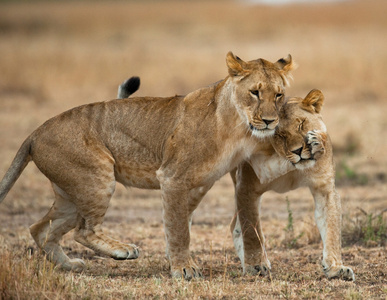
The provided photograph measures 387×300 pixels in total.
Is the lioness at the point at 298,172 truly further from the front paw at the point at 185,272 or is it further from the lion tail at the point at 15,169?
the lion tail at the point at 15,169

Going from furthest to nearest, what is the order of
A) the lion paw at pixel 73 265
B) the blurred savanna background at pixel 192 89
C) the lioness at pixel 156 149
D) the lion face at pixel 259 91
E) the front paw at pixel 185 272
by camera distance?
the lion paw at pixel 73 265 < the front paw at pixel 185 272 < the lioness at pixel 156 149 < the blurred savanna background at pixel 192 89 < the lion face at pixel 259 91

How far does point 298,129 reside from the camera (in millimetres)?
4473

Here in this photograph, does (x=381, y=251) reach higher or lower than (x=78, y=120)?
lower

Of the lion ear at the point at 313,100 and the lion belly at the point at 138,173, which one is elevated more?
the lion ear at the point at 313,100

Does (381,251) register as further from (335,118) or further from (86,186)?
(335,118)

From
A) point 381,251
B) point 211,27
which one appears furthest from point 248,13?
point 381,251

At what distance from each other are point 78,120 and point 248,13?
26.9 m

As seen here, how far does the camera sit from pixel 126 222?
7.04 m

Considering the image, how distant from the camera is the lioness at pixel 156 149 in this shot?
452 centimetres

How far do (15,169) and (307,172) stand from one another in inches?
77.2

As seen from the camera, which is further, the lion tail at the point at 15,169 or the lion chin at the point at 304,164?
the lion tail at the point at 15,169

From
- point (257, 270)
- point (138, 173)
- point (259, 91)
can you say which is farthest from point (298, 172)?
point (138, 173)

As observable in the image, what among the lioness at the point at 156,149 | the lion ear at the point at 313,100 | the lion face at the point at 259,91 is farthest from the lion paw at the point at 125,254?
the lion ear at the point at 313,100

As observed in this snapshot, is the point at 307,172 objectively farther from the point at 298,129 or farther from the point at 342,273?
the point at 342,273
